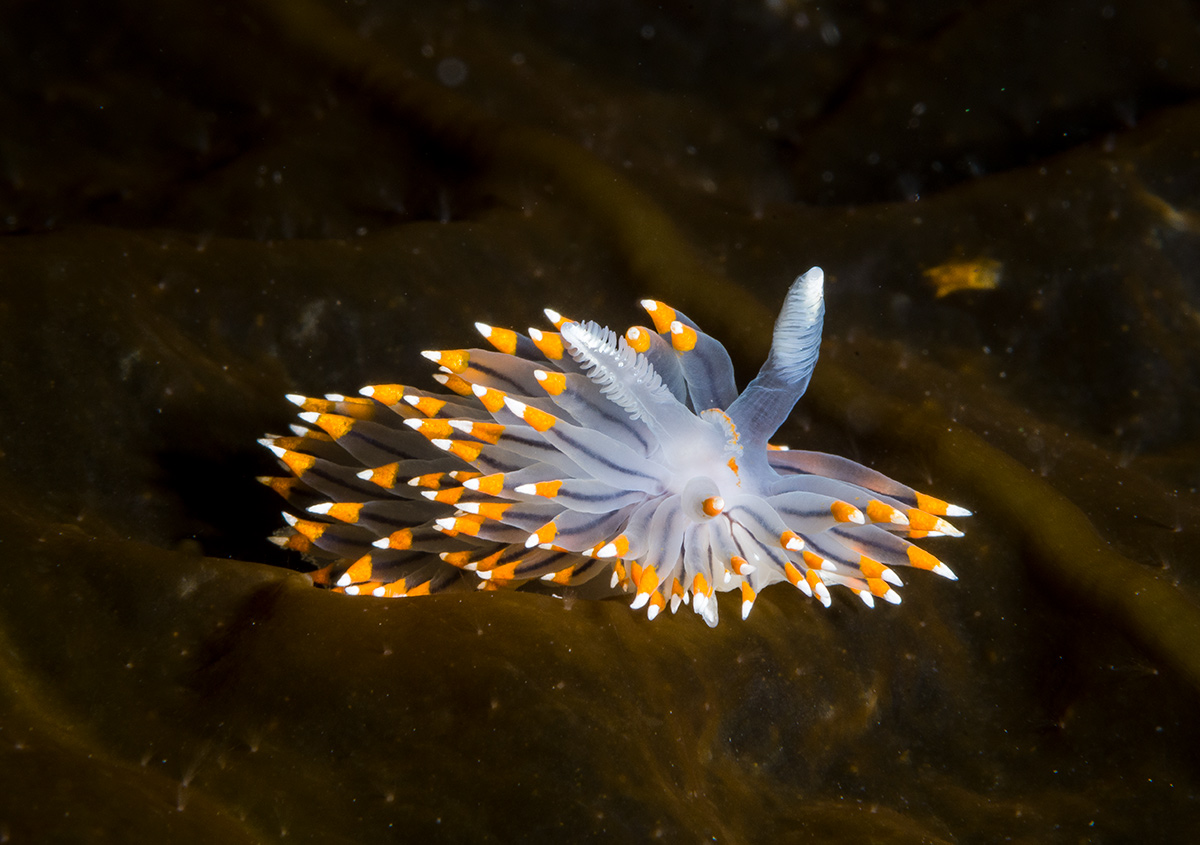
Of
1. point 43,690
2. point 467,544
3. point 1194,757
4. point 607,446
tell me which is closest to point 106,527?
point 43,690

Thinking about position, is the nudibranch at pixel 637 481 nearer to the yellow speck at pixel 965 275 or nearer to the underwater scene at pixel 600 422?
the underwater scene at pixel 600 422

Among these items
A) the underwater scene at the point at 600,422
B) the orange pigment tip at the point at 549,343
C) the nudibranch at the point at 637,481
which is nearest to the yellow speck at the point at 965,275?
the underwater scene at the point at 600,422

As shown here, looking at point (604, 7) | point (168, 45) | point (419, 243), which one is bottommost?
point (419, 243)

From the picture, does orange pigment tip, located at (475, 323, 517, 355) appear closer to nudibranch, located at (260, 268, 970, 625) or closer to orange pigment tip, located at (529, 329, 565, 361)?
nudibranch, located at (260, 268, 970, 625)

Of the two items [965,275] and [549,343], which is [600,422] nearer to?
[549,343]

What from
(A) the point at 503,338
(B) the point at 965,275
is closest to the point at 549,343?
(A) the point at 503,338

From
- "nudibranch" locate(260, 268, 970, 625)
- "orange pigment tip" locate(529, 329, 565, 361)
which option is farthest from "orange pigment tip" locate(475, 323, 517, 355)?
"orange pigment tip" locate(529, 329, 565, 361)

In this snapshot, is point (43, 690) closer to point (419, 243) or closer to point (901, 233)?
point (419, 243)
